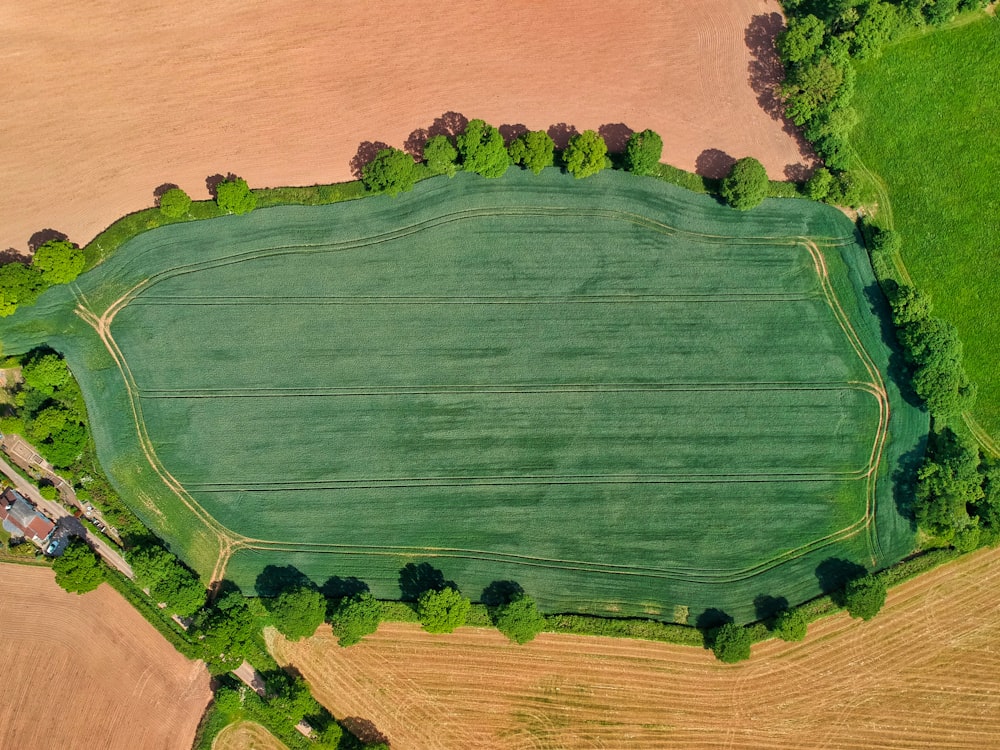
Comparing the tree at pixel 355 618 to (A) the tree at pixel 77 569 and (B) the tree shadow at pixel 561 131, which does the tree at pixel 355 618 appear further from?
(B) the tree shadow at pixel 561 131

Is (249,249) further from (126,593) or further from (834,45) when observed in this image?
(834,45)

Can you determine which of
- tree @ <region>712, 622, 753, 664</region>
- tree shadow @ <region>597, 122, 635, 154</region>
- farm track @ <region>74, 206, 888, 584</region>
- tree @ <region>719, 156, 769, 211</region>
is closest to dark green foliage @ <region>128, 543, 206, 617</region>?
farm track @ <region>74, 206, 888, 584</region>

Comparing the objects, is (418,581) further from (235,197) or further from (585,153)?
(585,153)

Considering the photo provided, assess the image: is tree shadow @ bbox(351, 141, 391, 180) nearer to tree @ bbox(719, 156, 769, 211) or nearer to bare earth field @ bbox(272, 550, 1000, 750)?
tree @ bbox(719, 156, 769, 211)

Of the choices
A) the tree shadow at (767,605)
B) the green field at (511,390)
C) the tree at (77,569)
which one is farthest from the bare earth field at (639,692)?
the tree at (77,569)

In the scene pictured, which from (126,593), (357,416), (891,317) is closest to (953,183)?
(891,317)

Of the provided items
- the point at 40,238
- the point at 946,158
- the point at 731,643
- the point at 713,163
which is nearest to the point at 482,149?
the point at 713,163
